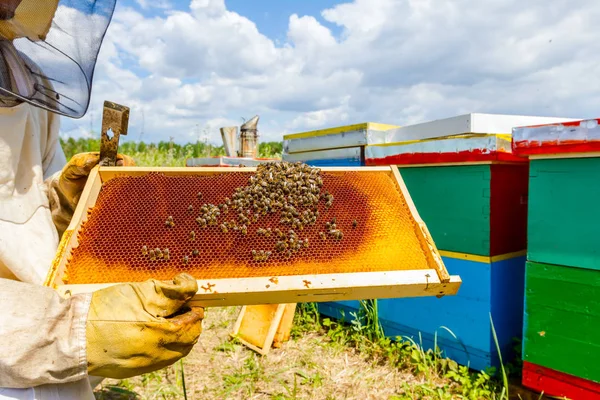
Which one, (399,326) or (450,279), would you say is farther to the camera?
(399,326)

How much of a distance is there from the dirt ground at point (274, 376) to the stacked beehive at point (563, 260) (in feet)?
3.63

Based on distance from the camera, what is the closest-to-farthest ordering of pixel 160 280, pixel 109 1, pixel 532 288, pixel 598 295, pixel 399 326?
pixel 160 280 → pixel 109 1 → pixel 598 295 → pixel 532 288 → pixel 399 326

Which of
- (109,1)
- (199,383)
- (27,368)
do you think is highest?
(109,1)

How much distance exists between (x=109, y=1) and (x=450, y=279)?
2055 millimetres

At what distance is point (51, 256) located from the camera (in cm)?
211

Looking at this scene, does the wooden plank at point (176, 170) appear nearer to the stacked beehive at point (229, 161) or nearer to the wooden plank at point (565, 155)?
the wooden plank at point (565, 155)

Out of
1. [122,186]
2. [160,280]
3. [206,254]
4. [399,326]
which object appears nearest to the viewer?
[160,280]

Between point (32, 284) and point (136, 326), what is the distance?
1.30 ft

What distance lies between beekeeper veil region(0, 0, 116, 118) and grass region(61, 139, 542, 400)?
199 cm

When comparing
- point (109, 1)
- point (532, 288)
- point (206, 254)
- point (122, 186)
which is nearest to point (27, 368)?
point (206, 254)

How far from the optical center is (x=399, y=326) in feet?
13.6

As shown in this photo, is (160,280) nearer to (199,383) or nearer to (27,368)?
(27,368)

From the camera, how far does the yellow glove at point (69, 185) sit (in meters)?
2.32

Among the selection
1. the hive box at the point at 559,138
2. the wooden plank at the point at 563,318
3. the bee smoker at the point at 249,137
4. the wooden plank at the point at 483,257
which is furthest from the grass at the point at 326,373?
the bee smoker at the point at 249,137
